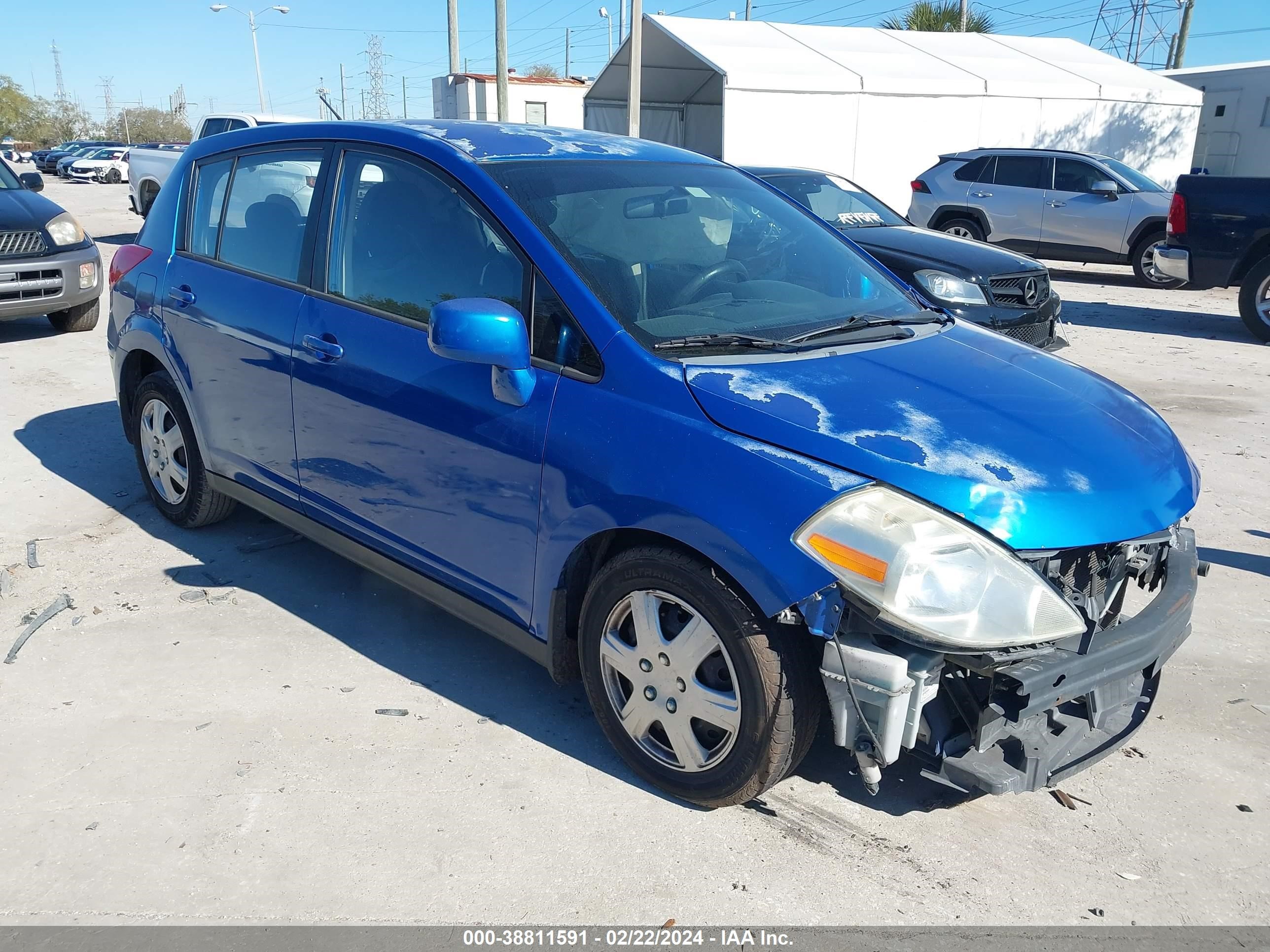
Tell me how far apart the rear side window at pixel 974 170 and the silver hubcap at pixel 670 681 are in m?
13.5

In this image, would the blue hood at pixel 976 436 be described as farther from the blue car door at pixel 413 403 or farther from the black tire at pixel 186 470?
the black tire at pixel 186 470

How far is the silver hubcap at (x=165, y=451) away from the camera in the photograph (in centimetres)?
473

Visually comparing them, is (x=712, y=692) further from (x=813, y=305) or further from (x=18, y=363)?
(x=18, y=363)

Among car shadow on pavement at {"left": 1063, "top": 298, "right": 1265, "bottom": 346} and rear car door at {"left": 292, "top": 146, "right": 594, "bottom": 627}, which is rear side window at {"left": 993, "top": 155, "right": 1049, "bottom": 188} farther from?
rear car door at {"left": 292, "top": 146, "right": 594, "bottom": 627}

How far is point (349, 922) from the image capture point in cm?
251

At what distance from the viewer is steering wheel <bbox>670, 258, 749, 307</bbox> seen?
3148 mm

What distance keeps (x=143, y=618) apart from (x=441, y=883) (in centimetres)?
217

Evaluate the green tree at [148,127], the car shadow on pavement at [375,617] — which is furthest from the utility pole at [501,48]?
the green tree at [148,127]

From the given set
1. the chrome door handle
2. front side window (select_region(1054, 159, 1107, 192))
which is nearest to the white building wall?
front side window (select_region(1054, 159, 1107, 192))

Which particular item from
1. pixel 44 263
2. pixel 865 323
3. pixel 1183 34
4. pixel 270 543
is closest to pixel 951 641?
pixel 865 323

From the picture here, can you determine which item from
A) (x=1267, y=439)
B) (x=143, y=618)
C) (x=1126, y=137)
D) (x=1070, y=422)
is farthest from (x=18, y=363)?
(x=1126, y=137)

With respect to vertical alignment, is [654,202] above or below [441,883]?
above

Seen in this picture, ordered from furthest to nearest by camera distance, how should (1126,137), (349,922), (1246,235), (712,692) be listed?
(1126,137) → (1246,235) → (712,692) → (349,922)

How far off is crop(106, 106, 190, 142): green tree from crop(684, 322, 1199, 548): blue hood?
105 m
